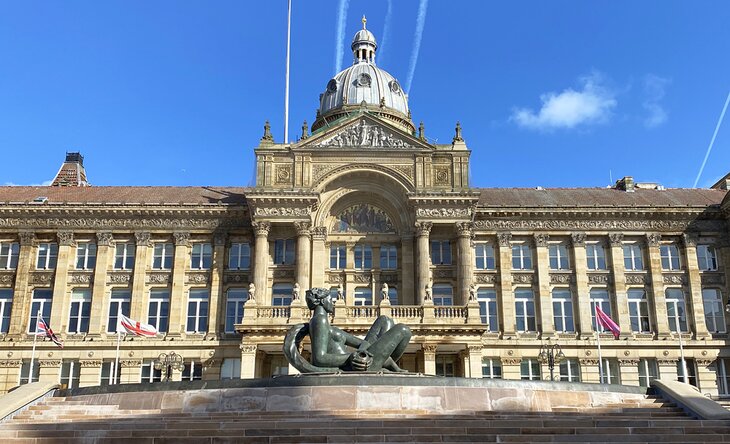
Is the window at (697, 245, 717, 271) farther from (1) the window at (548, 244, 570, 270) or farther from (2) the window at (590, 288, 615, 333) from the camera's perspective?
(1) the window at (548, 244, 570, 270)

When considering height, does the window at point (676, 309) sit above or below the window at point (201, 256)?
below

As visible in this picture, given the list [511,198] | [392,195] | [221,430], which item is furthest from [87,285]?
[221,430]

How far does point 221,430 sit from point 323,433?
2.49m

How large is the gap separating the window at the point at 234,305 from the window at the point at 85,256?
901 cm

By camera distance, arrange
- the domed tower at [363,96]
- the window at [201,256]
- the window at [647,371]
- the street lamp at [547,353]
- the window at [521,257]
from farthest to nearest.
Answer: the domed tower at [363,96] → the window at [521,257] → the window at [201,256] → the window at [647,371] → the street lamp at [547,353]

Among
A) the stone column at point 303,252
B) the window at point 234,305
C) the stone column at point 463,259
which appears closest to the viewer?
the stone column at point 303,252

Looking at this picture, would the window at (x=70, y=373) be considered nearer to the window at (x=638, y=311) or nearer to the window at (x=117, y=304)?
the window at (x=117, y=304)

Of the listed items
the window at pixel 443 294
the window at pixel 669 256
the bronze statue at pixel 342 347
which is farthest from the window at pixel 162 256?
the window at pixel 669 256

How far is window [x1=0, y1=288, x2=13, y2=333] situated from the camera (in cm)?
4756

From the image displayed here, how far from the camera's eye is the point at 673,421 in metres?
20.1

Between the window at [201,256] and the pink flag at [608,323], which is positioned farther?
the window at [201,256]

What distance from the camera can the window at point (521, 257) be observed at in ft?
162

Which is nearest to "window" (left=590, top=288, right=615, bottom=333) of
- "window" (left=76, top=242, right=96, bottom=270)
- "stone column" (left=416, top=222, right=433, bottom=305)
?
"stone column" (left=416, top=222, right=433, bottom=305)

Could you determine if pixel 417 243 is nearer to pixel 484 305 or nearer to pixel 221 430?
pixel 484 305
